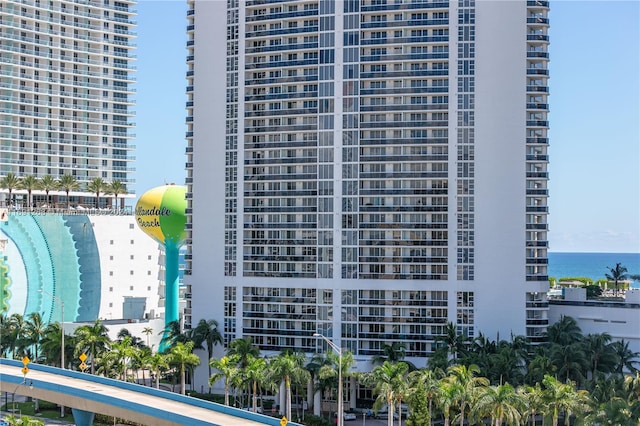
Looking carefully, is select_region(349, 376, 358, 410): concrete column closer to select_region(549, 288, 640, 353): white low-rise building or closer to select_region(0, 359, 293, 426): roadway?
select_region(549, 288, 640, 353): white low-rise building

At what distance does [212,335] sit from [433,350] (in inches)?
1027

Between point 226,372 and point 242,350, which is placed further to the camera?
point 242,350

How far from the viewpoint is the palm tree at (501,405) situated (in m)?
73.1

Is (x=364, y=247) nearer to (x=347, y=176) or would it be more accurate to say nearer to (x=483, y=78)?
(x=347, y=176)

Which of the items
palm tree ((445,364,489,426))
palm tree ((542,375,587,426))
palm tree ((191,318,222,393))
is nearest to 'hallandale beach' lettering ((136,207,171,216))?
palm tree ((191,318,222,393))

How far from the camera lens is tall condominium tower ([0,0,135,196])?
490ft

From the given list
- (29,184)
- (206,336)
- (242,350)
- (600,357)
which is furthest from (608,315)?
(29,184)

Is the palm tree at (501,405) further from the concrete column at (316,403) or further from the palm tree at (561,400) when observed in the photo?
the concrete column at (316,403)

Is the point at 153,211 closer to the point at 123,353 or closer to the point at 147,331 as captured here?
the point at 147,331

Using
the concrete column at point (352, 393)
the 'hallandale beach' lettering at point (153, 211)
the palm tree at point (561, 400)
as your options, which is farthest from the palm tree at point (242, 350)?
the palm tree at point (561, 400)

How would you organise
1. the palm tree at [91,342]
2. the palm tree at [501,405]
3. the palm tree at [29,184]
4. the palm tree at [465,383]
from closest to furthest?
the palm tree at [501,405]
the palm tree at [465,383]
the palm tree at [91,342]
the palm tree at [29,184]

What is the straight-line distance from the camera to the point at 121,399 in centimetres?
7850

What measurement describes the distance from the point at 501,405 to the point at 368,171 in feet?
142

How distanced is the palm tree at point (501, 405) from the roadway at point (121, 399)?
16.2 meters
